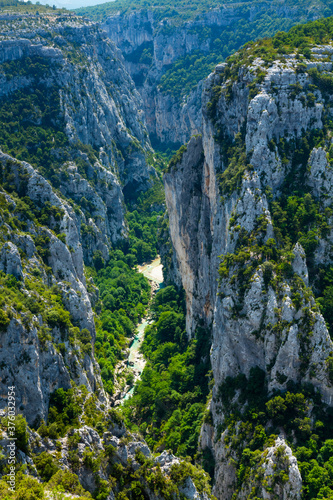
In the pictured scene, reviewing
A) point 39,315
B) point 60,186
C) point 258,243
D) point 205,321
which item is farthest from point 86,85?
point 39,315

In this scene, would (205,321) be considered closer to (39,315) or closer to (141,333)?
(141,333)

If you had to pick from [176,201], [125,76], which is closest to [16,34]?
[125,76]

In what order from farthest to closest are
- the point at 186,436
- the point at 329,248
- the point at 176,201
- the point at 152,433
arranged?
1. the point at 176,201
2. the point at 152,433
3. the point at 186,436
4. the point at 329,248

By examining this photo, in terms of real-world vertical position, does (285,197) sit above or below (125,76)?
below

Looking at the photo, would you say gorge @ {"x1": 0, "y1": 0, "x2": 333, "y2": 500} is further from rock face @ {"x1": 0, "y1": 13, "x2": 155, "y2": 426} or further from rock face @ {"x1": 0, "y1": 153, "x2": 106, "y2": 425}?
rock face @ {"x1": 0, "y1": 13, "x2": 155, "y2": 426}

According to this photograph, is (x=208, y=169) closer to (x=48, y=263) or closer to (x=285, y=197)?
(x=285, y=197)

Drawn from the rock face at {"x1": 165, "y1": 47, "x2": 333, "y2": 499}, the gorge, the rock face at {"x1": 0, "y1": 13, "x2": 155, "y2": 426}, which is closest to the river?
the gorge

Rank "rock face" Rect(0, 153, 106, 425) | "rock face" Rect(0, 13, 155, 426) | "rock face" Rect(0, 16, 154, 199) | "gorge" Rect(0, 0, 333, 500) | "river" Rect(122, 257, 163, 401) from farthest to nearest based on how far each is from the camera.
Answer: "rock face" Rect(0, 16, 154, 199) < "river" Rect(122, 257, 163, 401) < "rock face" Rect(0, 13, 155, 426) < "rock face" Rect(0, 153, 106, 425) < "gorge" Rect(0, 0, 333, 500)
